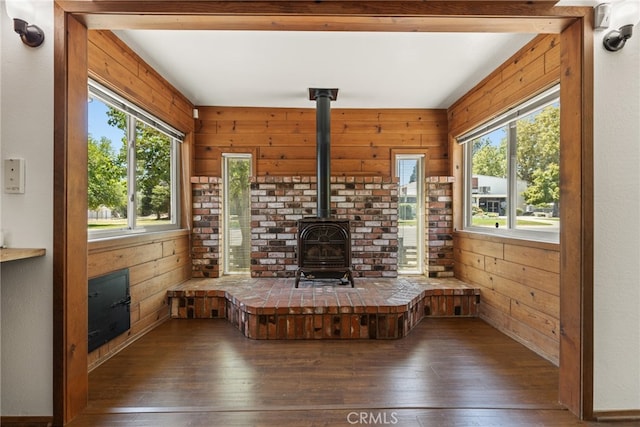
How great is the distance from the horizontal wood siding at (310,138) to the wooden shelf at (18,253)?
2.32 metres

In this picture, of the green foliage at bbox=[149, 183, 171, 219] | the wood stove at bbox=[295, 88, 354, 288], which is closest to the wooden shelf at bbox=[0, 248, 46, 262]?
the green foliage at bbox=[149, 183, 171, 219]

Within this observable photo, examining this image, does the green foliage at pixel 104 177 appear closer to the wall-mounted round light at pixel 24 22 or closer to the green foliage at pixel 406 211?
the wall-mounted round light at pixel 24 22

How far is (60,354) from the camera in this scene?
1.46 meters

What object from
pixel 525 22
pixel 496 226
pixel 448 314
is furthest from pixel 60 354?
pixel 496 226

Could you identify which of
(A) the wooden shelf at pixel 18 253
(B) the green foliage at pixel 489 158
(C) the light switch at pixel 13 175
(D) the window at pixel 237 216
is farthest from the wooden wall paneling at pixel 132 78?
(B) the green foliage at pixel 489 158

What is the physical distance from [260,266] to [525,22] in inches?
121

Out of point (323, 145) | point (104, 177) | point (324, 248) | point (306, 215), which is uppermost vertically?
point (323, 145)

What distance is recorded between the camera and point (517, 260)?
254 cm

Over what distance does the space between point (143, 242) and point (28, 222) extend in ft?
3.98

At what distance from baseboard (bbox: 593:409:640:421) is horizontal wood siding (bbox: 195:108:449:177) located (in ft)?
8.69

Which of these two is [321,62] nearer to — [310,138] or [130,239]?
[310,138]

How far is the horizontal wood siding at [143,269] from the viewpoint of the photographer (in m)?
2.18

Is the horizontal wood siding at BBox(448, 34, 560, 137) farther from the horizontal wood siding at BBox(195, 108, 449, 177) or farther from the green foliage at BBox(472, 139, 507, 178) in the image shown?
the horizontal wood siding at BBox(195, 108, 449, 177)

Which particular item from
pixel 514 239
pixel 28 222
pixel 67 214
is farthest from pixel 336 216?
pixel 28 222
